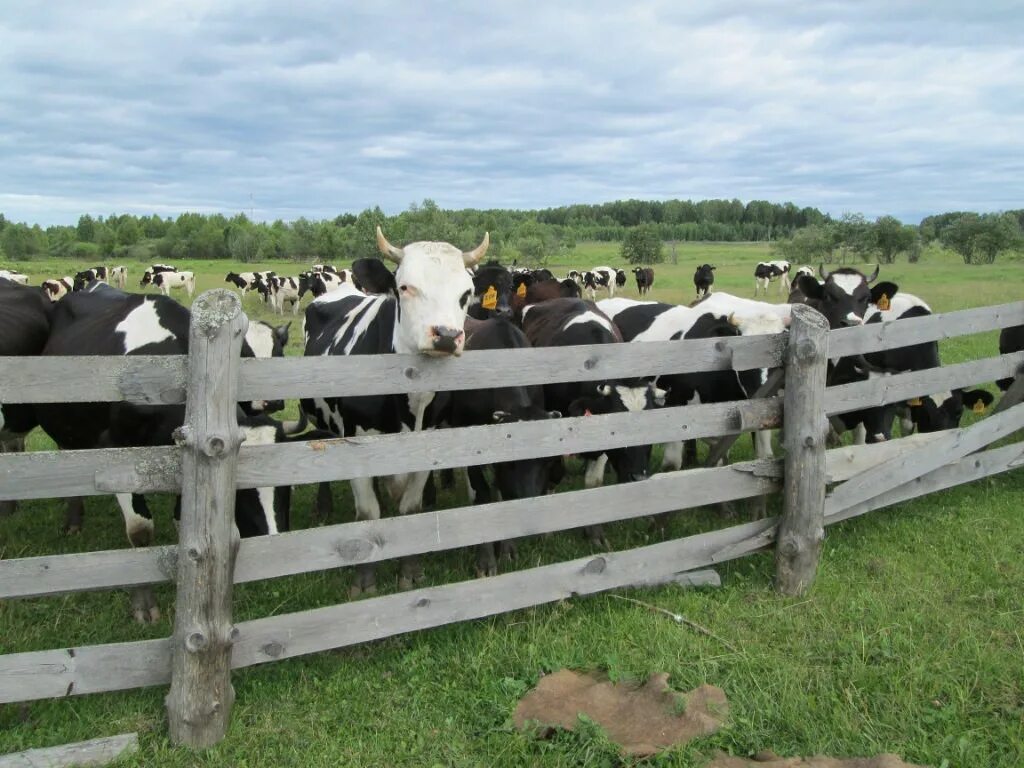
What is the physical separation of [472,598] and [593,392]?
2988 mm

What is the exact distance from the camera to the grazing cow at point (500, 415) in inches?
211

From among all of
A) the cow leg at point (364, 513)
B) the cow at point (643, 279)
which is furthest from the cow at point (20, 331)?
the cow at point (643, 279)

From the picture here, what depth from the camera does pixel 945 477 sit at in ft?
20.8

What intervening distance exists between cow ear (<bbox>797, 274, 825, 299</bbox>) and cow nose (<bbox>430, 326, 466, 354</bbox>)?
550cm

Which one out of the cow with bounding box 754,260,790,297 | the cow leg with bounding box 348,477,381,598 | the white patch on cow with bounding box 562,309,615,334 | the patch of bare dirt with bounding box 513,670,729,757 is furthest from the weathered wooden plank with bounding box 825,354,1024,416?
the cow with bounding box 754,260,790,297

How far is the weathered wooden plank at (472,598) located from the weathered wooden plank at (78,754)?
568 millimetres

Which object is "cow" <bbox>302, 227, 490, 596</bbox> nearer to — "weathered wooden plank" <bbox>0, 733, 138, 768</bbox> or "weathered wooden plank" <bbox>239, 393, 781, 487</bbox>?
"weathered wooden plank" <bbox>239, 393, 781, 487</bbox>

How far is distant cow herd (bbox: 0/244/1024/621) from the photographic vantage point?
5.00 metres

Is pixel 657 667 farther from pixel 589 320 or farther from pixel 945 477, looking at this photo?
pixel 589 320

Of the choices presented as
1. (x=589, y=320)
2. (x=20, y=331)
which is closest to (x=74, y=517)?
(x=20, y=331)

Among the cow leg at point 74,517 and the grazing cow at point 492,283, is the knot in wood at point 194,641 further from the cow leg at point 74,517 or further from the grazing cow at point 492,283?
the cow leg at point 74,517

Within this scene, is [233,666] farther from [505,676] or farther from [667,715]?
[667,715]

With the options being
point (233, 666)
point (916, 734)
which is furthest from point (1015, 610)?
point (233, 666)

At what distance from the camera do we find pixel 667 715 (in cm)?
365
